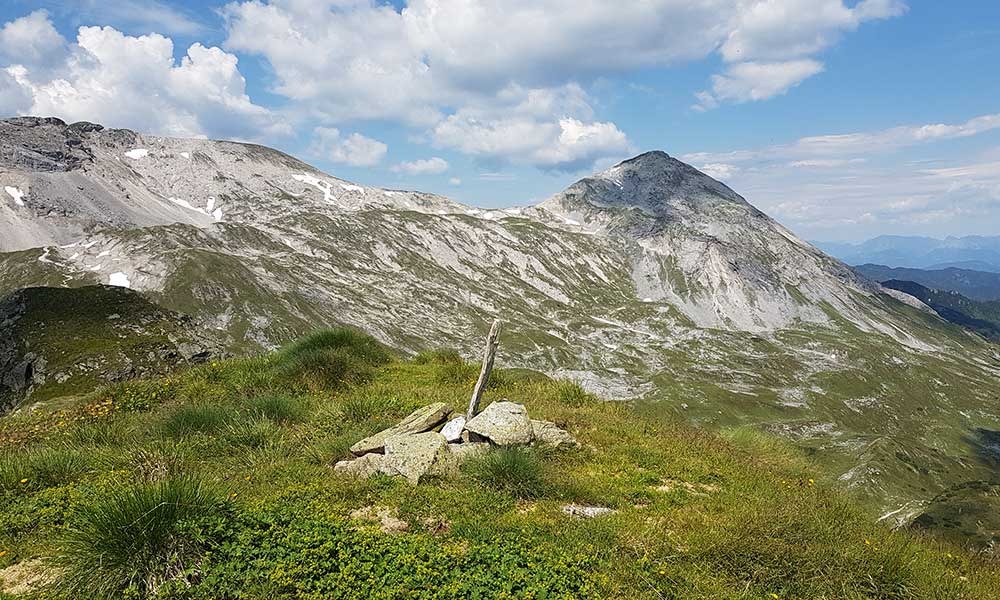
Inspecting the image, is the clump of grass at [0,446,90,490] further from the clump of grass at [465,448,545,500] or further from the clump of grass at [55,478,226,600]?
the clump of grass at [465,448,545,500]

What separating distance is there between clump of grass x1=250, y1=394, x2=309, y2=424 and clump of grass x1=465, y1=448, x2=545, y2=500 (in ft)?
21.0

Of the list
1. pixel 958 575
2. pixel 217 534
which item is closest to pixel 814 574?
pixel 958 575

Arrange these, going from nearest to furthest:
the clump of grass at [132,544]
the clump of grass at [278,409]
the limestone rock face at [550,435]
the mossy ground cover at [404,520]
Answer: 1. the clump of grass at [132,544]
2. the mossy ground cover at [404,520]
3. the limestone rock face at [550,435]
4. the clump of grass at [278,409]

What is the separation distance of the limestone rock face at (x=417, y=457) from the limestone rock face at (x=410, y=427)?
514 mm

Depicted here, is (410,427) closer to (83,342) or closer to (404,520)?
(404,520)

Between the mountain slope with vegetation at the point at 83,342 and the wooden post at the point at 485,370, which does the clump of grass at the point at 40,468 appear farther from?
the mountain slope with vegetation at the point at 83,342

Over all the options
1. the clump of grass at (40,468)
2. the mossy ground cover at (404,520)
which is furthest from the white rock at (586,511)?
the clump of grass at (40,468)

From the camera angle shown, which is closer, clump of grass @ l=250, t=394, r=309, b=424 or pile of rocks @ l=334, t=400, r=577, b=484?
pile of rocks @ l=334, t=400, r=577, b=484

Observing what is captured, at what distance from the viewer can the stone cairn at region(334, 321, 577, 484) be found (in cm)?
1185

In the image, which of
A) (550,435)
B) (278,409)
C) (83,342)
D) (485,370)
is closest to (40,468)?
(278,409)

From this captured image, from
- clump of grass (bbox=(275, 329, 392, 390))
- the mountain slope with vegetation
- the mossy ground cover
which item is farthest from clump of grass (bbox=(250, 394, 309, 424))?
the mountain slope with vegetation

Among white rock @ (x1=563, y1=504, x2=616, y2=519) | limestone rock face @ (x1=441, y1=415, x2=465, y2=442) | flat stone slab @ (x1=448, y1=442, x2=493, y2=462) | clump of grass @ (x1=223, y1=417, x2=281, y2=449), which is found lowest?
white rock @ (x1=563, y1=504, x2=616, y2=519)

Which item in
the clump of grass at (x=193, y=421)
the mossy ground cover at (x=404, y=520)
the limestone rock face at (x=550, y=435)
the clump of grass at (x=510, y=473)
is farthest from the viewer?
the limestone rock face at (x=550, y=435)

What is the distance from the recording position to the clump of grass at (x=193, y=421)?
43.4ft
